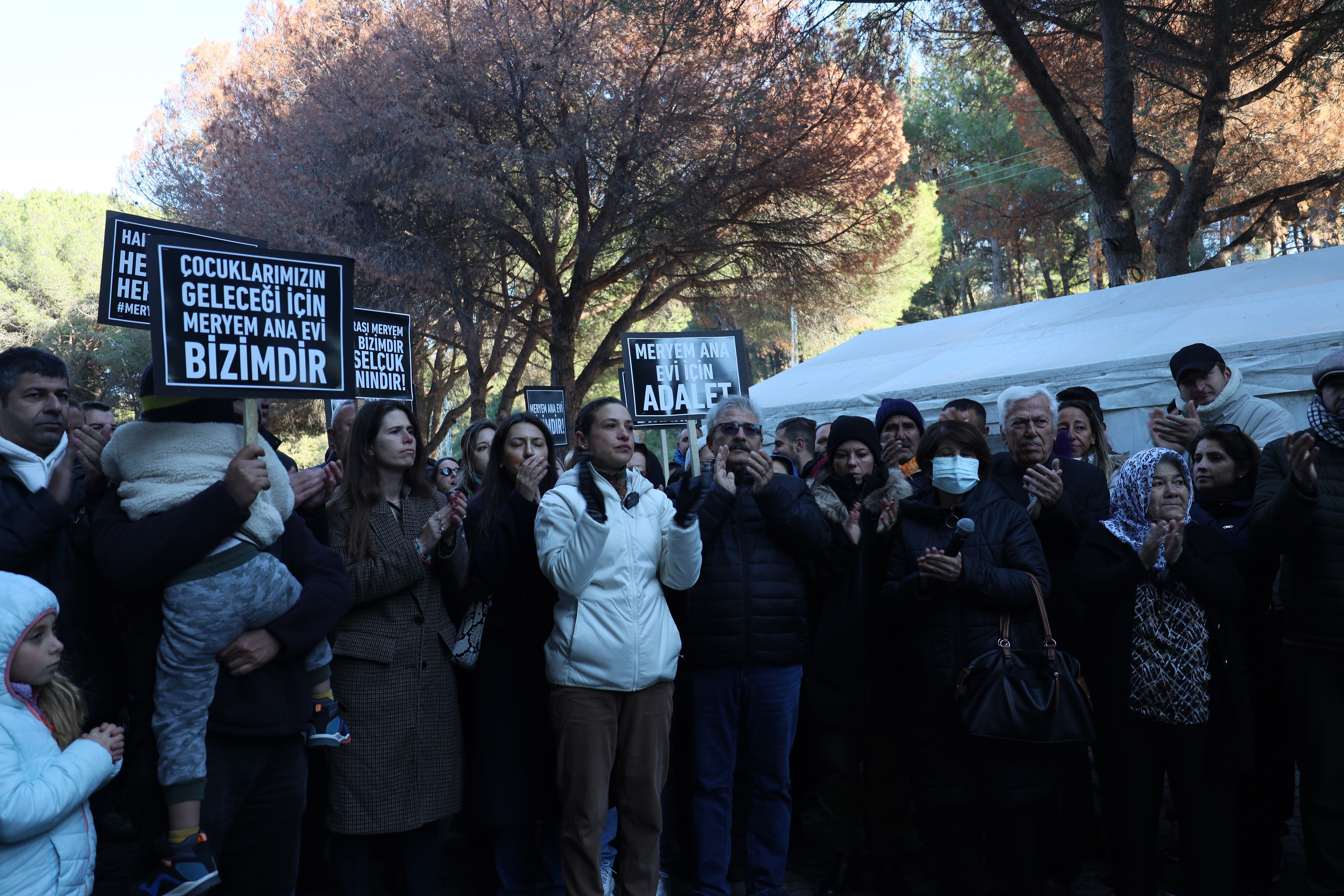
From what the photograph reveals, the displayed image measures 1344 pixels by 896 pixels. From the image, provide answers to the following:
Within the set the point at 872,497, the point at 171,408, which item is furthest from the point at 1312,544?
the point at 171,408

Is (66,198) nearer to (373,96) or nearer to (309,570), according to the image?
(373,96)

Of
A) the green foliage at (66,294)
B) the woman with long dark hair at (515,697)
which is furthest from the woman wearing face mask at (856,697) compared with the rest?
the green foliage at (66,294)

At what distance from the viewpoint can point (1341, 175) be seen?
45.2ft

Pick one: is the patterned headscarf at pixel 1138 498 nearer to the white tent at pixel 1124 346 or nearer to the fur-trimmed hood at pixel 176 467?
the fur-trimmed hood at pixel 176 467

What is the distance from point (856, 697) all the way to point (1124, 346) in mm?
5461

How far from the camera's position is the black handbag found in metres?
3.52

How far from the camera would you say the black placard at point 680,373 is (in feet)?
17.2

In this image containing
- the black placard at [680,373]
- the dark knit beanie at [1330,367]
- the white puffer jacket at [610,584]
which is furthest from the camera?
the black placard at [680,373]

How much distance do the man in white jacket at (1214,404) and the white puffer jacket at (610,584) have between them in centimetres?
267

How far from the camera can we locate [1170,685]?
368 centimetres

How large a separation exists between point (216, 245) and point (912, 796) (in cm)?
351

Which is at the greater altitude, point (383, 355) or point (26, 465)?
point (383, 355)

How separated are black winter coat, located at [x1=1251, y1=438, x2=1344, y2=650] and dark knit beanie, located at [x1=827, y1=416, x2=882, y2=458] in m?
1.66

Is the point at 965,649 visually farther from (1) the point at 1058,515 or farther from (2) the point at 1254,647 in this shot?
(2) the point at 1254,647
